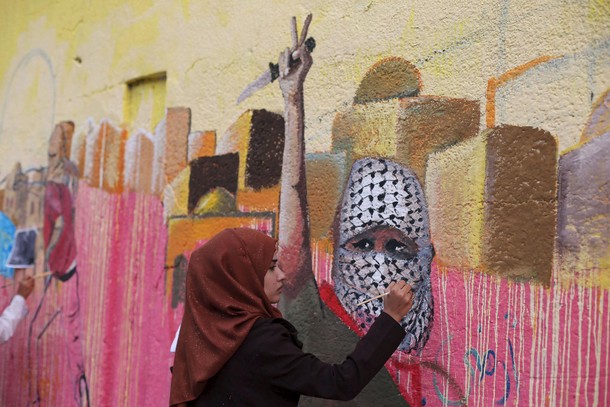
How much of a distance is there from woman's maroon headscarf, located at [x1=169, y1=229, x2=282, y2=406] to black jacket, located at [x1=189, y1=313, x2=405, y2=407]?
46 mm

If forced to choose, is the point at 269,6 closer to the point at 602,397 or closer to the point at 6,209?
the point at 602,397

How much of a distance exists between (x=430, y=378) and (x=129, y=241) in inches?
89.1

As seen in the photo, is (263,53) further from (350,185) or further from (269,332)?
(269,332)

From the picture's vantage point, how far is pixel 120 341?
4.52 meters

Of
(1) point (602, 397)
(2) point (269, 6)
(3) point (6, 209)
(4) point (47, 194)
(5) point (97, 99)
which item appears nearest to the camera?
(1) point (602, 397)

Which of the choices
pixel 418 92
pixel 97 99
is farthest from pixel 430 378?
pixel 97 99

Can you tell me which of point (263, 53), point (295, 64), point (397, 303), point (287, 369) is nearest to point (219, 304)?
point (287, 369)

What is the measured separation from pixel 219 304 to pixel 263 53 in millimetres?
1616

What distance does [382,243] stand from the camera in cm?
312

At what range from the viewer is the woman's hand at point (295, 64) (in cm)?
353

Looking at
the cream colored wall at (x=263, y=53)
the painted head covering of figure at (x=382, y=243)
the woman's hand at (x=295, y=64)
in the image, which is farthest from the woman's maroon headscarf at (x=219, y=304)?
the woman's hand at (x=295, y=64)

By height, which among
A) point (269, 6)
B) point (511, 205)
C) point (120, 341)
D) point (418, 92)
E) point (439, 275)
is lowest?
point (120, 341)

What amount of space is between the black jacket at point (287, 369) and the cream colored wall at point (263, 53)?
90cm

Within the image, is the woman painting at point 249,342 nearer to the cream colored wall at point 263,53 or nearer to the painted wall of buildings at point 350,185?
the painted wall of buildings at point 350,185
